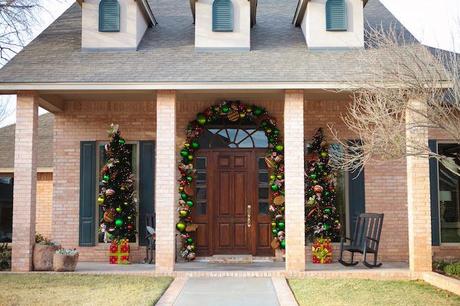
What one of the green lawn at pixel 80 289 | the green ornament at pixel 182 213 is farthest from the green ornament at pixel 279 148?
the green lawn at pixel 80 289

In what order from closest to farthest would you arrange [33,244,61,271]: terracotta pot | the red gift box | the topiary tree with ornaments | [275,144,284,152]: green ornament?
[33,244,61,271]: terracotta pot, the red gift box, the topiary tree with ornaments, [275,144,284,152]: green ornament

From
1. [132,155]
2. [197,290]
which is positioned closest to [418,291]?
[197,290]

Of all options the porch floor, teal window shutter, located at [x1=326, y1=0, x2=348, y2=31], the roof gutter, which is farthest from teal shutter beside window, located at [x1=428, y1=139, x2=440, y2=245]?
the roof gutter

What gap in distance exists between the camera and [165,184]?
10.8 meters

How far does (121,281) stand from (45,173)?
347 inches

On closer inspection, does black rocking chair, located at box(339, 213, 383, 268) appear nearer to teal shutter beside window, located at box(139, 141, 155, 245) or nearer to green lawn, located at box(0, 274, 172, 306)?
green lawn, located at box(0, 274, 172, 306)

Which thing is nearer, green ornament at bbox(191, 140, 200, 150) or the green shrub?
the green shrub

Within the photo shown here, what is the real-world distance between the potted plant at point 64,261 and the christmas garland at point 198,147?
252 cm

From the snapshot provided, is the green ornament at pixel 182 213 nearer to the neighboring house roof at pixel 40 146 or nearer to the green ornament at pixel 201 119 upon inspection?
the green ornament at pixel 201 119

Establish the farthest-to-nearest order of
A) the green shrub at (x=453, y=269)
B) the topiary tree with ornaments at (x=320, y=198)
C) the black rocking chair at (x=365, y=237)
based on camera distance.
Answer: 1. the topiary tree with ornaments at (x=320, y=198)
2. the black rocking chair at (x=365, y=237)
3. the green shrub at (x=453, y=269)

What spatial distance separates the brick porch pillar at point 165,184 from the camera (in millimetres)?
10656

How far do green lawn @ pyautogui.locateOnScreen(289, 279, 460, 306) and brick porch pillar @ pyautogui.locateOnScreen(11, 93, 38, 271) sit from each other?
16.4ft

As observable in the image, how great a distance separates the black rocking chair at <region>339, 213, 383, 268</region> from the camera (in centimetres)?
1109

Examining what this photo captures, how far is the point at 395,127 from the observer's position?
28.3 ft
